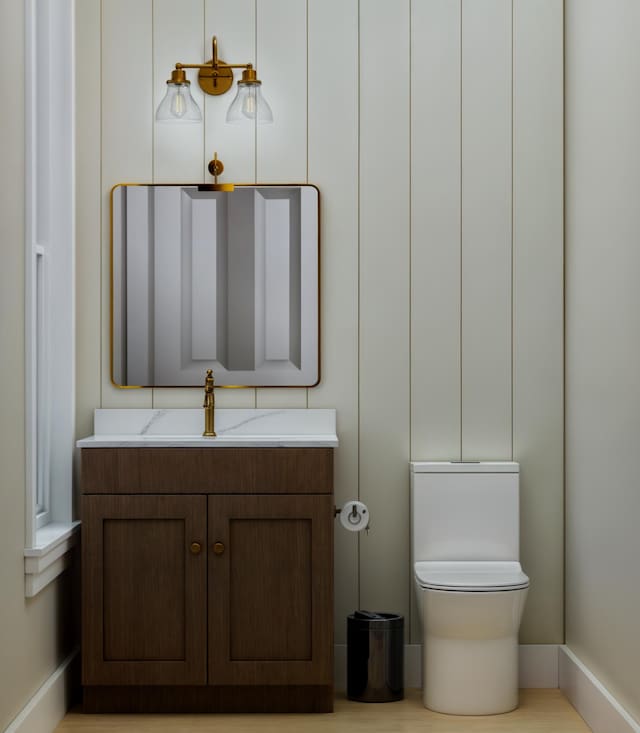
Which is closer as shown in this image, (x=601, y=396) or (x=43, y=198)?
(x=601, y=396)

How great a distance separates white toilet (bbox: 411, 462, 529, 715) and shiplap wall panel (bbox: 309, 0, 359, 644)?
309 millimetres

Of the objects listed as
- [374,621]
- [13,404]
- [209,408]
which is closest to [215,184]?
[209,408]

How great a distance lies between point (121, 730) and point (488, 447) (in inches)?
58.2

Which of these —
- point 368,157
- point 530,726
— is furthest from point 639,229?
point 530,726

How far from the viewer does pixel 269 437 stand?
314cm

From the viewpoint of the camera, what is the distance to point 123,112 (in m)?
3.32

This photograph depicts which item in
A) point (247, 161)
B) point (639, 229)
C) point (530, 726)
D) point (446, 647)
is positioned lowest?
point (530, 726)

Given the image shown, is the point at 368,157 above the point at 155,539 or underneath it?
above

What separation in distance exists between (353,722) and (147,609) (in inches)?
28.0

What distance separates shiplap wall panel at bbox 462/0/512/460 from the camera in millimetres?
3328

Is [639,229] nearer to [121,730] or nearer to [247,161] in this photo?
[247,161]

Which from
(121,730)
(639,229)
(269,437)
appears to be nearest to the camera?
(639,229)

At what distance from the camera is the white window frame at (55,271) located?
10.2ft

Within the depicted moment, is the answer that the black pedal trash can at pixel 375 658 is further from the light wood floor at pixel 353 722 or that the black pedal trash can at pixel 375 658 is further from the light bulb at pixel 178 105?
the light bulb at pixel 178 105
